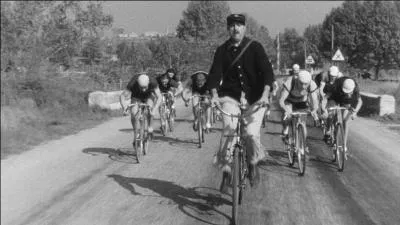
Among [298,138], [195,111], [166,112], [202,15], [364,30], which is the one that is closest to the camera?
[298,138]

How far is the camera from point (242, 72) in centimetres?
636

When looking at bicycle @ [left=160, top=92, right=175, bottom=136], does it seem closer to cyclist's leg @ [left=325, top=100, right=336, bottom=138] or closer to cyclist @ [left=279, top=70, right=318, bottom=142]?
cyclist's leg @ [left=325, top=100, right=336, bottom=138]

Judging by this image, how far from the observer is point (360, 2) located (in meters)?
70.3

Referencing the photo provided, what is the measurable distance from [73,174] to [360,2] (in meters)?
66.9

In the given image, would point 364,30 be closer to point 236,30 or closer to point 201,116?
point 201,116

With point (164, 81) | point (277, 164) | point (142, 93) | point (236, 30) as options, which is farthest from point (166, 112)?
point (236, 30)

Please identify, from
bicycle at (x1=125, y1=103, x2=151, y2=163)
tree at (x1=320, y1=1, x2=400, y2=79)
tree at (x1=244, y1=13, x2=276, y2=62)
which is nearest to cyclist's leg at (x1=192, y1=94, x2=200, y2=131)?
bicycle at (x1=125, y1=103, x2=151, y2=163)

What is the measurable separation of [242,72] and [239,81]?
11cm

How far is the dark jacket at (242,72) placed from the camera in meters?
6.32

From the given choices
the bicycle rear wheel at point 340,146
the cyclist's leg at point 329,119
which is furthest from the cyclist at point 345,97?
the bicycle rear wheel at point 340,146

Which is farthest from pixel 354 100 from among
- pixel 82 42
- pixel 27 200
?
pixel 82 42

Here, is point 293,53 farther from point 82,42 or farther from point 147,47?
point 82,42

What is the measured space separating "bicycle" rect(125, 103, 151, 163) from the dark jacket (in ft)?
12.8

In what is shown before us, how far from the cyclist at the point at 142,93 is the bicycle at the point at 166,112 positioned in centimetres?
301
